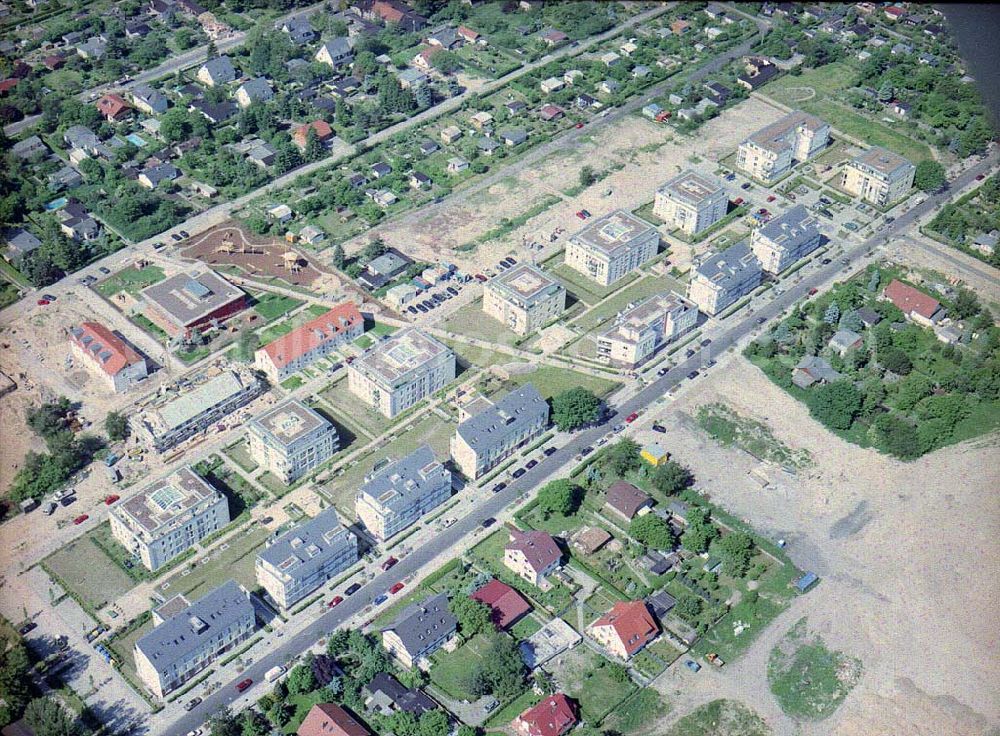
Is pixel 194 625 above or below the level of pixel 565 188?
above

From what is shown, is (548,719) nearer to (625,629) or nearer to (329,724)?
(625,629)

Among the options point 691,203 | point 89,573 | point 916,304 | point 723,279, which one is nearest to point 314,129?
point 691,203

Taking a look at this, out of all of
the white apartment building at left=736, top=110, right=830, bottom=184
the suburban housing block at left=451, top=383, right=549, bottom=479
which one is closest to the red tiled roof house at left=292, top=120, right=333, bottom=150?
the white apartment building at left=736, top=110, right=830, bottom=184

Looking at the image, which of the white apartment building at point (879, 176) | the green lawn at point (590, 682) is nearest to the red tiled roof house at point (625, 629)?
the green lawn at point (590, 682)

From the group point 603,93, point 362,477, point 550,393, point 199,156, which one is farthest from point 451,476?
point 603,93

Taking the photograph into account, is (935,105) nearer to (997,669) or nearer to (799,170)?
(799,170)

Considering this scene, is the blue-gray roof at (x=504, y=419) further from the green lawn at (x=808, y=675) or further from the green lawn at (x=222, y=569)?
the green lawn at (x=808, y=675)
